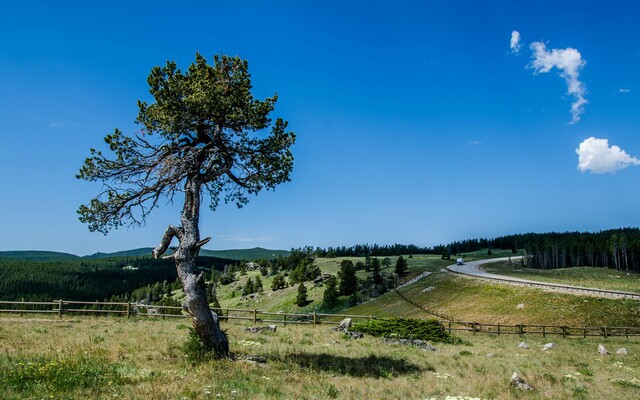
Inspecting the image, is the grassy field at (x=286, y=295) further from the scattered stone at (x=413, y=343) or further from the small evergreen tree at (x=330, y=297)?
the scattered stone at (x=413, y=343)

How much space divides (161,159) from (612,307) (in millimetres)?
60175

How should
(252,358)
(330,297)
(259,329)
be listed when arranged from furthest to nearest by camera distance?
(330,297) → (259,329) → (252,358)

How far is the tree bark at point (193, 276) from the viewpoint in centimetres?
1457

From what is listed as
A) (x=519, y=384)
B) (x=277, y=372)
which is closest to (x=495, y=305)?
(x=519, y=384)

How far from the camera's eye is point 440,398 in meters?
12.4

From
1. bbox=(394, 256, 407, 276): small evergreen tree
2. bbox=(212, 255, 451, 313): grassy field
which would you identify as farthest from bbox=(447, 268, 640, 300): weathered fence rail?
bbox=(394, 256, 407, 276): small evergreen tree

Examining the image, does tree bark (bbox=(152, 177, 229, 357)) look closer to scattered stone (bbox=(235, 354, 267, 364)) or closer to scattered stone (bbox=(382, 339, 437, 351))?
scattered stone (bbox=(235, 354, 267, 364))

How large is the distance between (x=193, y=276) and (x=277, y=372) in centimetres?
460

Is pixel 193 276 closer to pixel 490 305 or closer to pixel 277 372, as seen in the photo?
pixel 277 372

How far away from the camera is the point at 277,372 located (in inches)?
543

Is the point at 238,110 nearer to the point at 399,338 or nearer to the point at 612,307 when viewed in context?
the point at 399,338

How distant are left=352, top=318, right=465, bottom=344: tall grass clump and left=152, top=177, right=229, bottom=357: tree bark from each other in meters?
17.5

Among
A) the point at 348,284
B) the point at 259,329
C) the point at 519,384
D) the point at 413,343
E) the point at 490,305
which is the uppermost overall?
the point at 519,384

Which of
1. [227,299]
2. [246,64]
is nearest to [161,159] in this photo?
[246,64]
